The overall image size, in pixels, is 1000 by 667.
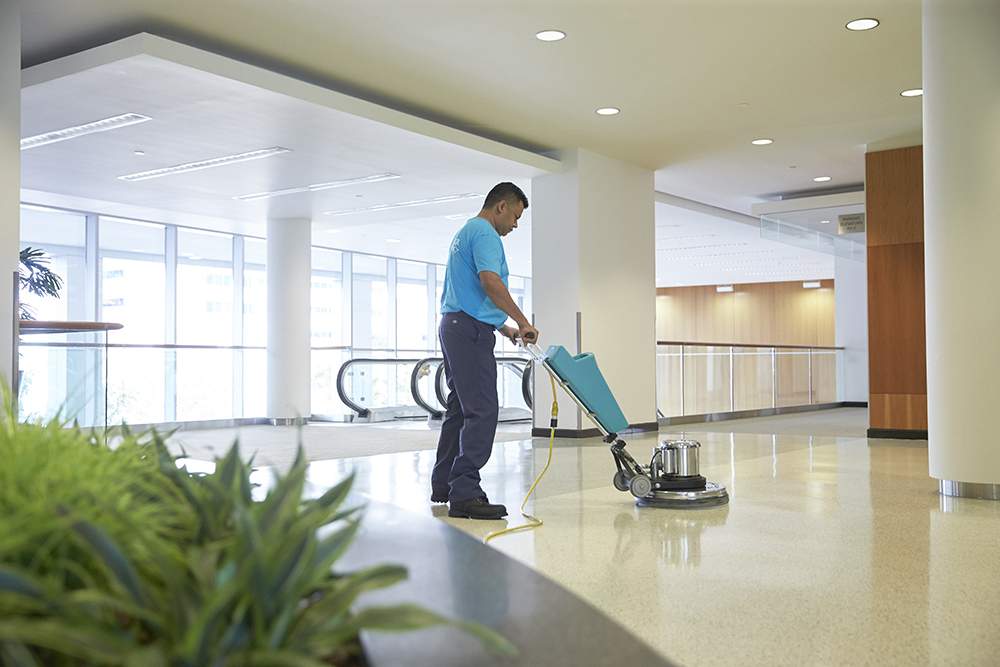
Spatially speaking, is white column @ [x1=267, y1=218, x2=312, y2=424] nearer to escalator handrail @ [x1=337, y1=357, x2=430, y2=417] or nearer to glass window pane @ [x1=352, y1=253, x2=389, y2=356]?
escalator handrail @ [x1=337, y1=357, x2=430, y2=417]

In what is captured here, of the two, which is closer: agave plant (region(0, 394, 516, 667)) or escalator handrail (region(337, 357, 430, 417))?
agave plant (region(0, 394, 516, 667))

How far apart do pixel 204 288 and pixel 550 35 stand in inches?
325

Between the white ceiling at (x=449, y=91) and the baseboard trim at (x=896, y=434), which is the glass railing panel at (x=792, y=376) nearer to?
the white ceiling at (x=449, y=91)

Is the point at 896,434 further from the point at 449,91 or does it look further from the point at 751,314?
the point at 751,314

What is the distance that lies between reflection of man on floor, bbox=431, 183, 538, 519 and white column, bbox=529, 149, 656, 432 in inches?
161

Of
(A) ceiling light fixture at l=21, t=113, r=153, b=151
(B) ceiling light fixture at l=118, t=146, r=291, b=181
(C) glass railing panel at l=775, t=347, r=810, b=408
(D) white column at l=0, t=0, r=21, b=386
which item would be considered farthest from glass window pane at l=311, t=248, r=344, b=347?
(D) white column at l=0, t=0, r=21, b=386

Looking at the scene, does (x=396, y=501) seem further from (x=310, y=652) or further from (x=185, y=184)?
(x=185, y=184)

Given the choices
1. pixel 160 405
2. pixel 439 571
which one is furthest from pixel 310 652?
pixel 160 405

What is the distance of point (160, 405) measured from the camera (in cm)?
964

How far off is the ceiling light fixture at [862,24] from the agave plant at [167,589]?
207 inches

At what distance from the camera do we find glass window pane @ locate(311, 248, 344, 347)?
→ 13797 millimetres

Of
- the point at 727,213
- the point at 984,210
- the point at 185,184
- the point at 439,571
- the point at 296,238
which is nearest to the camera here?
the point at 439,571

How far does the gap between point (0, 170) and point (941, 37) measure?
4.86 metres

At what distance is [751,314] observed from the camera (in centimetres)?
2095
